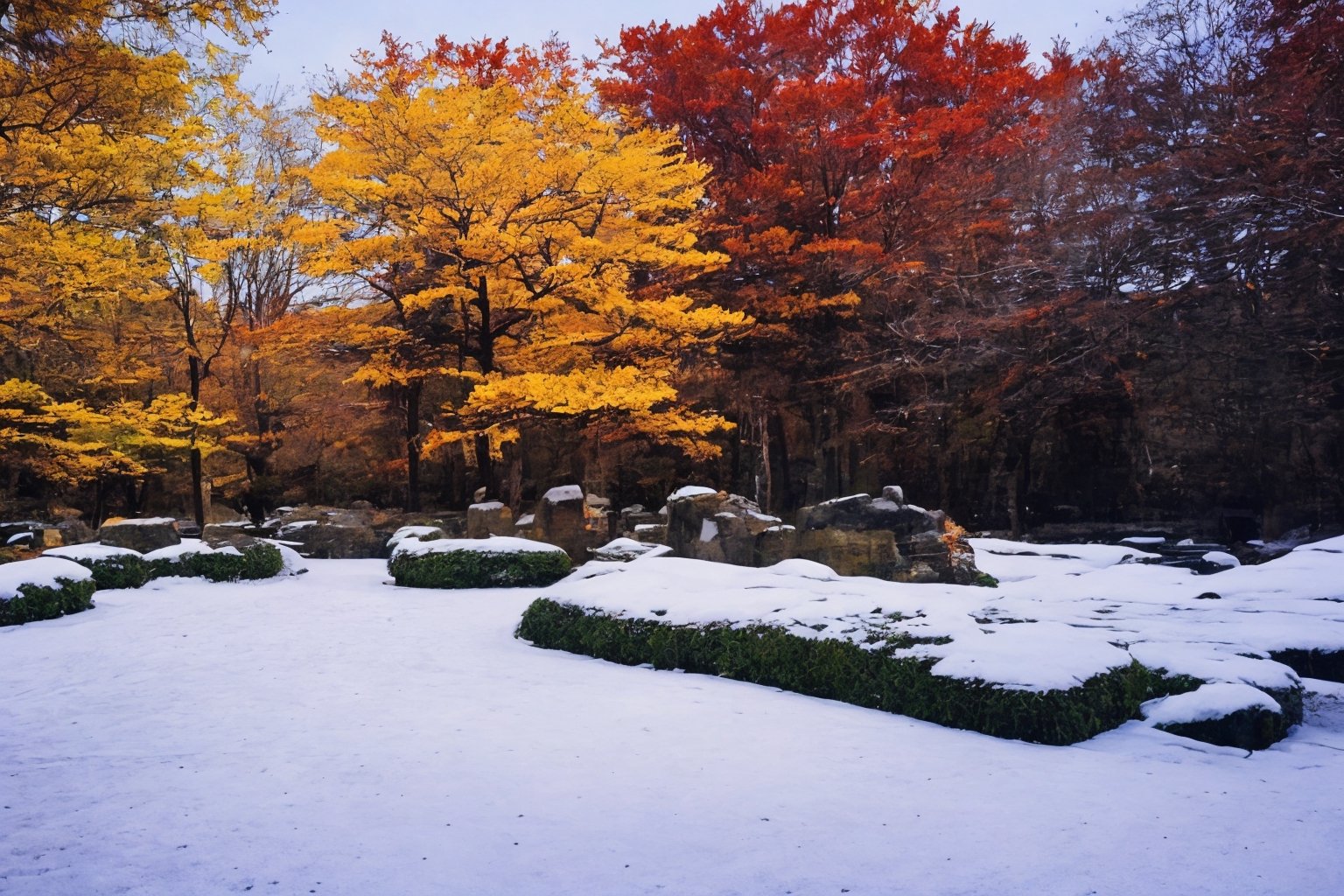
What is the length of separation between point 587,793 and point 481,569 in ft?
25.4

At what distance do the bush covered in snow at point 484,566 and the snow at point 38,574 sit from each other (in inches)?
147

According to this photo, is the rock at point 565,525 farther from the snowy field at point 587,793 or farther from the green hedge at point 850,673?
the snowy field at point 587,793

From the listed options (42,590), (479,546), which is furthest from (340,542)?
(42,590)

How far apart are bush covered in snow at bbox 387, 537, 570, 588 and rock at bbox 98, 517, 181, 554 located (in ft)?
16.6

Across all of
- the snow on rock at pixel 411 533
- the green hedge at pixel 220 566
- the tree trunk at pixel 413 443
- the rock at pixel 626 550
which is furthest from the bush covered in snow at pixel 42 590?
the tree trunk at pixel 413 443

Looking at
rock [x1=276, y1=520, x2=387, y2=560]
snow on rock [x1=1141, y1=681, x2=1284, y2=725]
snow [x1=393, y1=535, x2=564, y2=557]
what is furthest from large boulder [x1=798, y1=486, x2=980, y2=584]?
rock [x1=276, y1=520, x2=387, y2=560]

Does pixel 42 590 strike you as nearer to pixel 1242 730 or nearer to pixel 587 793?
pixel 587 793

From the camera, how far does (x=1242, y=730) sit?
496cm

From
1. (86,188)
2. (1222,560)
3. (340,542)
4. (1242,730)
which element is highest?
(86,188)

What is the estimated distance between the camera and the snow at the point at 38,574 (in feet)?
29.7

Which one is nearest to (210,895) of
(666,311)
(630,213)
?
(666,311)

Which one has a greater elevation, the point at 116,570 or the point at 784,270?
the point at 784,270

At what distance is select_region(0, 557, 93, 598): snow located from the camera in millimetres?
9039

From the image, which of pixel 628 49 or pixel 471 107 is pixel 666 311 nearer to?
pixel 471 107
